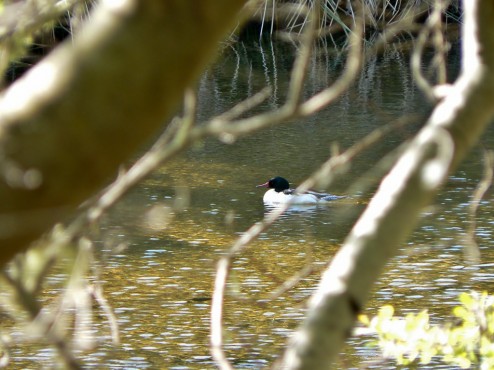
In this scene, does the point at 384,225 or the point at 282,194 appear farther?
the point at 282,194

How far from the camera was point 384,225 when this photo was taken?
1.70 metres

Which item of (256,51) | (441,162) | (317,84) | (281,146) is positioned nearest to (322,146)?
(281,146)

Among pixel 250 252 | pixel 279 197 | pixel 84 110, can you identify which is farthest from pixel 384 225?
pixel 279 197

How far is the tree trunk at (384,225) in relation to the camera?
5.35 ft

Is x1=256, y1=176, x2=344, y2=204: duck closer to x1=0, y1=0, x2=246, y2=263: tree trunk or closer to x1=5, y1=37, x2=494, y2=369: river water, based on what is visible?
x1=5, y1=37, x2=494, y2=369: river water

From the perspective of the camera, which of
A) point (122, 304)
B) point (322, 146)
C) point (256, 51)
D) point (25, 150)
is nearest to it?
point (25, 150)

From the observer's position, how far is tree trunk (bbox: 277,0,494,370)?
1.63 meters

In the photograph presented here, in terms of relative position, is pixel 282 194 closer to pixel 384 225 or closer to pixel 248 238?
pixel 248 238

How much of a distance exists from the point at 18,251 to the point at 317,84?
20841 mm

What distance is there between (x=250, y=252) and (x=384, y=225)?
8893 mm

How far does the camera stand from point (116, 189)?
1.67 meters

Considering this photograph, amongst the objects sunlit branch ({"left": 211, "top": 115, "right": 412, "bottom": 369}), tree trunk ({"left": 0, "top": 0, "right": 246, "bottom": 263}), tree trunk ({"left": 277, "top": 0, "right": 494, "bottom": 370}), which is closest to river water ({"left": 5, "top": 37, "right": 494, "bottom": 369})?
sunlit branch ({"left": 211, "top": 115, "right": 412, "bottom": 369})

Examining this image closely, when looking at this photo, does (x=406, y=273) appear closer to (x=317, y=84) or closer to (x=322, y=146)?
(x=322, y=146)

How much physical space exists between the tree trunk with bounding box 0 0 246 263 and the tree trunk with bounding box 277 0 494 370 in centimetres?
43
